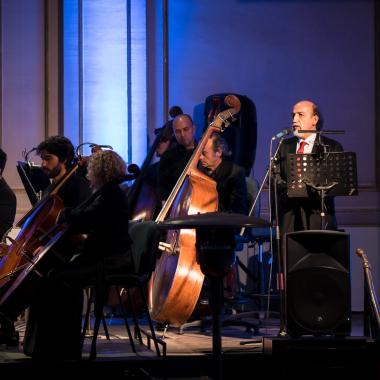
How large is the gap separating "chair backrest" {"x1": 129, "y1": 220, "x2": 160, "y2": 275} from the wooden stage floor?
1.55ft

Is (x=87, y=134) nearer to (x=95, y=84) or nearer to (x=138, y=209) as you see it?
(x=95, y=84)

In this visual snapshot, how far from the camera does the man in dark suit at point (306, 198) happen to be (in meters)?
5.13

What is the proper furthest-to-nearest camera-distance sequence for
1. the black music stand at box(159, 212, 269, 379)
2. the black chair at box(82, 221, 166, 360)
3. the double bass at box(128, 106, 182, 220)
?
the double bass at box(128, 106, 182, 220) < the black chair at box(82, 221, 166, 360) < the black music stand at box(159, 212, 269, 379)

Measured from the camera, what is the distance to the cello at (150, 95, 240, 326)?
5.04 m

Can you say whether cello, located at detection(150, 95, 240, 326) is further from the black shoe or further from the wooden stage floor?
the black shoe

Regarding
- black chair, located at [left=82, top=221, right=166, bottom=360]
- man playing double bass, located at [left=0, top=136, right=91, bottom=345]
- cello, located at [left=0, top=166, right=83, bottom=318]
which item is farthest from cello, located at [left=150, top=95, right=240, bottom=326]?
cello, located at [left=0, top=166, right=83, bottom=318]

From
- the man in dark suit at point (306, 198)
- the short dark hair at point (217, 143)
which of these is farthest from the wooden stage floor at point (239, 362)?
the short dark hair at point (217, 143)

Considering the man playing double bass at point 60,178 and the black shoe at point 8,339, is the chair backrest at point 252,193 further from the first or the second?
the black shoe at point 8,339

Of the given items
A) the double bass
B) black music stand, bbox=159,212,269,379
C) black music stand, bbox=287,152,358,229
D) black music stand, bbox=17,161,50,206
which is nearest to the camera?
black music stand, bbox=159,212,269,379

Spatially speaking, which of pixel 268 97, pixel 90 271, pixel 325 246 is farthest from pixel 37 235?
pixel 268 97

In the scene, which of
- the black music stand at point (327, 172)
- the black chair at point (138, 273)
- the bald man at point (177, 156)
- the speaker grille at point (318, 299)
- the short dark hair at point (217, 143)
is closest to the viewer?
the black chair at point (138, 273)

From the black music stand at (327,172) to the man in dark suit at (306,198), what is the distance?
142 mm

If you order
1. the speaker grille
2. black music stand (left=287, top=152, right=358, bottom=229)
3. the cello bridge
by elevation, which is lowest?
the speaker grille

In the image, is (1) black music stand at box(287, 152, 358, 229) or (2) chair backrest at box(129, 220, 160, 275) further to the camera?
(1) black music stand at box(287, 152, 358, 229)
